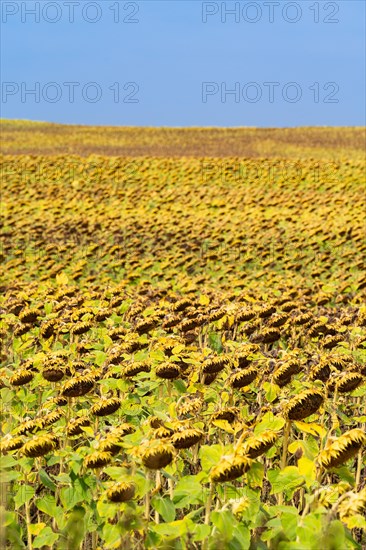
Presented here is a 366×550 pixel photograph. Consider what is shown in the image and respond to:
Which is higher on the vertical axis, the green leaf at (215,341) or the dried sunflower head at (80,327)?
the dried sunflower head at (80,327)

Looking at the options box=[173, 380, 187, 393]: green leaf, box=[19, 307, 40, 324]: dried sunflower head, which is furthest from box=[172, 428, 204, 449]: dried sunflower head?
box=[19, 307, 40, 324]: dried sunflower head

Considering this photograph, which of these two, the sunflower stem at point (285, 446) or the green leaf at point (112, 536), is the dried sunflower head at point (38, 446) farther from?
the sunflower stem at point (285, 446)

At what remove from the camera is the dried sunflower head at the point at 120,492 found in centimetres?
198

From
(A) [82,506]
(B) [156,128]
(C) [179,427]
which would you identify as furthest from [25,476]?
(B) [156,128]

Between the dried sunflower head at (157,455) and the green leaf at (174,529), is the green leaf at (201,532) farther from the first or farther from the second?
the dried sunflower head at (157,455)

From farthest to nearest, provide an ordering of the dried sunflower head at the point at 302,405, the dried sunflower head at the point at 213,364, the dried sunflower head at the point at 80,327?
the dried sunflower head at the point at 80,327
the dried sunflower head at the point at 213,364
the dried sunflower head at the point at 302,405

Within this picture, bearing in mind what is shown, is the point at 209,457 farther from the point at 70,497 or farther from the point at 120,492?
the point at 70,497

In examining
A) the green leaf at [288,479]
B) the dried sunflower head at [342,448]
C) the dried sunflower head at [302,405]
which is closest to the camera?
the dried sunflower head at [342,448]

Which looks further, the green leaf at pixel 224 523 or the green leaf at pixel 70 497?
the green leaf at pixel 70 497

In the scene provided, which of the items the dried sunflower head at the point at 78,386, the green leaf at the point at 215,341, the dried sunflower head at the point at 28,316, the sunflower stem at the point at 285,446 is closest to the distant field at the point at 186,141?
the green leaf at the point at 215,341

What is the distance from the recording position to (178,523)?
192 centimetres

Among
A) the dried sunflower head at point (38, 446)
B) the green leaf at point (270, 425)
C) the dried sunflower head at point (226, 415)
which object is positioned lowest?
the dried sunflower head at point (226, 415)

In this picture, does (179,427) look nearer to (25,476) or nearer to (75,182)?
(25,476)

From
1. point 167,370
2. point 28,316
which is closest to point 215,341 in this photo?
point 28,316
